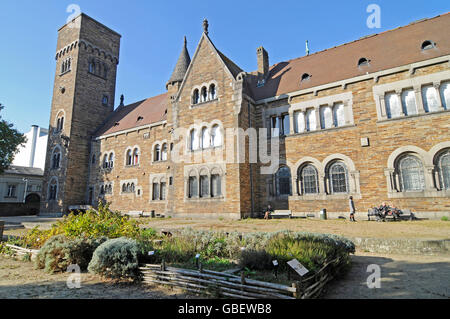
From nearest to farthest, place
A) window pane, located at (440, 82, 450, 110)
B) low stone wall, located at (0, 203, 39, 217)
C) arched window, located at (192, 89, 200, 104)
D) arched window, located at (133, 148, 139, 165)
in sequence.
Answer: window pane, located at (440, 82, 450, 110) < arched window, located at (192, 89, 200, 104) < arched window, located at (133, 148, 139, 165) < low stone wall, located at (0, 203, 39, 217)

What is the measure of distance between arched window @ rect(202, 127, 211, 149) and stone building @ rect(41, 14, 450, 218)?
0.26ft

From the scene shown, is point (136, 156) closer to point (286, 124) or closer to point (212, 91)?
point (212, 91)

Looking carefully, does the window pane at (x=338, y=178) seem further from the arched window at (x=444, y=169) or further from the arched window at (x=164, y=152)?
the arched window at (x=164, y=152)

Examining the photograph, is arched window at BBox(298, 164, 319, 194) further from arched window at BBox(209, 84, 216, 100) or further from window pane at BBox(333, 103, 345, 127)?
arched window at BBox(209, 84, 216, 100)

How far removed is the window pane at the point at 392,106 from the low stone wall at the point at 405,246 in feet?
34.5

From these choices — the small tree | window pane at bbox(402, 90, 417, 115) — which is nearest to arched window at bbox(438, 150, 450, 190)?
window pane at bbox(402, 90, 417, 115)

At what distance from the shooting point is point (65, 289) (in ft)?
18.4

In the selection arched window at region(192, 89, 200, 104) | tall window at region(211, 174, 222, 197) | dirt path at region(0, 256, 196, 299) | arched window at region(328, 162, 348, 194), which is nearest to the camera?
dirt path at region(0, 256, 196, 299)

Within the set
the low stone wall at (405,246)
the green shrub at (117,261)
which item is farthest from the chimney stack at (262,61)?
the green shrub at (117,261)

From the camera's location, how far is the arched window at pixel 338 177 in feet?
55.3

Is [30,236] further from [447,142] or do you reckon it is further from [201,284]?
[447,142]

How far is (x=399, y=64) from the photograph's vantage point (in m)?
16.1

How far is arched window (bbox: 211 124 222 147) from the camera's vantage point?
763 inches
